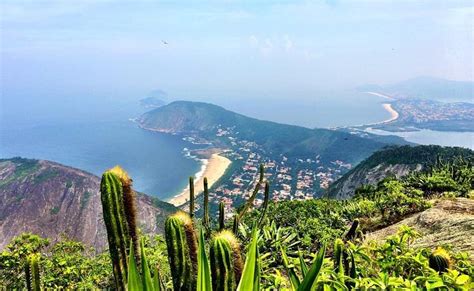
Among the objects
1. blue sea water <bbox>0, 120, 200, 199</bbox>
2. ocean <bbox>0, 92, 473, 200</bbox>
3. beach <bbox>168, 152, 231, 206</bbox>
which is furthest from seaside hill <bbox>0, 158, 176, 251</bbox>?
ocean <bbox>0, 92, 473, 200</bbox>

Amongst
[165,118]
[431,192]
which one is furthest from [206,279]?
[165,118]

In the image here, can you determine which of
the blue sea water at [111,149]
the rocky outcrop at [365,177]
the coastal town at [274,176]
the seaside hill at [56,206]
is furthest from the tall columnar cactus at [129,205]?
the blue sea water at [111,149]

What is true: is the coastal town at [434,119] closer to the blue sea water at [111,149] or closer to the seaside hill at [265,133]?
the seaside hill at [265,133]

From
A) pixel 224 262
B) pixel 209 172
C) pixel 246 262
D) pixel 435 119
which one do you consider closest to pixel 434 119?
pixel 435 119

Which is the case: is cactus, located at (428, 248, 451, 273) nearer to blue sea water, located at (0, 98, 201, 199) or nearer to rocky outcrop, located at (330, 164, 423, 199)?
rocky outcrop, located at (330, 164, 423, 199)

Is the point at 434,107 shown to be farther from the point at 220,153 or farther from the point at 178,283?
the point at 178,283

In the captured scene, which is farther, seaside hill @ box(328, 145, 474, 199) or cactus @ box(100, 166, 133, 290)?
seaside hill @ box(328, 145, 474, 199)
